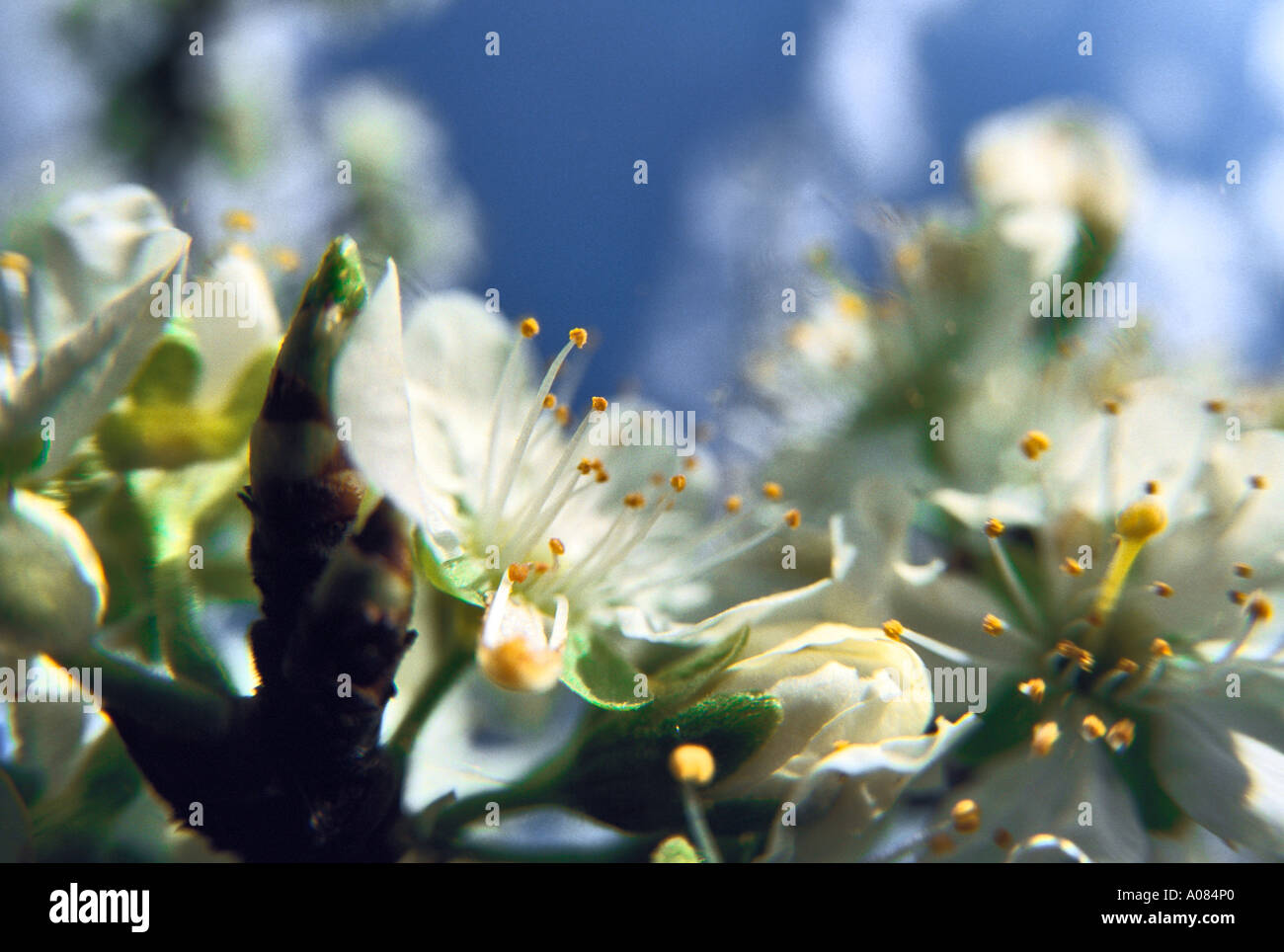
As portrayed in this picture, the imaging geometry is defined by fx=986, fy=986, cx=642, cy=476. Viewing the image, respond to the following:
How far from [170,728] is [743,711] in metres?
0.39

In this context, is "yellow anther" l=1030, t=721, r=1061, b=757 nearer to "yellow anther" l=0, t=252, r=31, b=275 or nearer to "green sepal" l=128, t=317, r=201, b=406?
"green sepal" l=128, t=317, r=201, b=406

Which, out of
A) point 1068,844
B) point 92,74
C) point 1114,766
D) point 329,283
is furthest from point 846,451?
point 92,74

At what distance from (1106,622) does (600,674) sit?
1.67 feet

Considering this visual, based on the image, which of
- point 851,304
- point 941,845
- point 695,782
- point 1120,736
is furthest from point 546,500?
point 851,304

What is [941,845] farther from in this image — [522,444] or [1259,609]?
[522,444]

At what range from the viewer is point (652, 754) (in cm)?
71

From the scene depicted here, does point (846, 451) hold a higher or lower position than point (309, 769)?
higher

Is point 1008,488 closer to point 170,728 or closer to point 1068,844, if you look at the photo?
point 1068,844

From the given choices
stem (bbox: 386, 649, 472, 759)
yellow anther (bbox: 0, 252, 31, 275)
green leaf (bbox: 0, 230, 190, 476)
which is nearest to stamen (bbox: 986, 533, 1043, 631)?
stem (bbox: 386, 649, 472, 759)

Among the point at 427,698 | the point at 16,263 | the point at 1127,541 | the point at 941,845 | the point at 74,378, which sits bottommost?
the point at 941,845

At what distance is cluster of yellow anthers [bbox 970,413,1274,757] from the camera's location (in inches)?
33.4

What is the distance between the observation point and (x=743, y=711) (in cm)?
69

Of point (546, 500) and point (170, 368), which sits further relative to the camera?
point (546, 500)

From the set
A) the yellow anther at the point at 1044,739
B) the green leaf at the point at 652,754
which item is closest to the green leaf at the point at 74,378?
the green leaf at the point at 652,754
